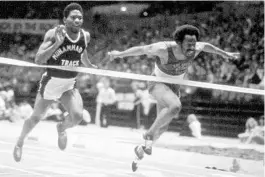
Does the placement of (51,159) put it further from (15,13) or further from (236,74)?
(15,13)

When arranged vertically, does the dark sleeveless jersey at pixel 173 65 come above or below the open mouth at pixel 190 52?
below

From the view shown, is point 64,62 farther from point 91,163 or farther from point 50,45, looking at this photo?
point 91,163

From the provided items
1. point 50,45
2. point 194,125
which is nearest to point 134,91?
point 194,125

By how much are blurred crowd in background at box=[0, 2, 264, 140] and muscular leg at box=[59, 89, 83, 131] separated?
806 cm

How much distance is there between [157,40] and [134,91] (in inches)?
183

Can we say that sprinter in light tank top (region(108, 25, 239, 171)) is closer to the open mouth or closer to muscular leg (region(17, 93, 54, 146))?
the open mouth

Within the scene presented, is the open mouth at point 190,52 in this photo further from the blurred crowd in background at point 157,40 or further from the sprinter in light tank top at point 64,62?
the blurred crowd in background at point 157,40

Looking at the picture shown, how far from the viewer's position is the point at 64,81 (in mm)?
6531

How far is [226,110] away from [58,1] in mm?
12831

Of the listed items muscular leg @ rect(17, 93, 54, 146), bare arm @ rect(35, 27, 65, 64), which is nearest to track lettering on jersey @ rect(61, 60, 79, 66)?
bare arm @ rect(35, 27, 65, 64)

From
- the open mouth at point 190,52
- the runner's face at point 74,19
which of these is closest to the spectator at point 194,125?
the open mouth at point 190,52

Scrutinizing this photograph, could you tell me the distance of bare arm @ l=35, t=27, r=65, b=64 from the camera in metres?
5.88

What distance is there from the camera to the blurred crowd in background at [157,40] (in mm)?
15485

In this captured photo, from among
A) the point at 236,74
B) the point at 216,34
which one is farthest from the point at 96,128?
the point at 216,34
